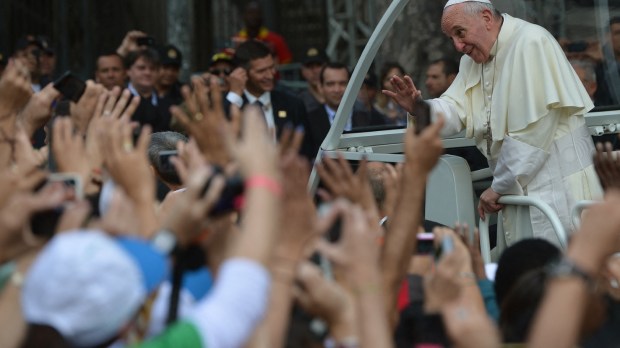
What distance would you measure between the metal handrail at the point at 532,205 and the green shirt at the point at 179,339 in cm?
268

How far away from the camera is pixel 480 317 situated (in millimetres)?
3029

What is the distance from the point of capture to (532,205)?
6.00 meters

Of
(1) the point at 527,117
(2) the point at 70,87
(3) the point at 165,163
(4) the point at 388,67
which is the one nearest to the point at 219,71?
(4) the point at 388,67

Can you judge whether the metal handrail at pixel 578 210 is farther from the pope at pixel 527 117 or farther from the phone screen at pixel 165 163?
the phone screen at pixel 165 163

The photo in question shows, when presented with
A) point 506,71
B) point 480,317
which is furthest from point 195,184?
point 506,71

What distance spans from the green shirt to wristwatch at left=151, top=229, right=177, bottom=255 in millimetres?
216

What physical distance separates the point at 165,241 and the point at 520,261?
1.30 metres

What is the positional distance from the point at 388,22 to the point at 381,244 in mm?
2755

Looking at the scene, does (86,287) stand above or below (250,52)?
above

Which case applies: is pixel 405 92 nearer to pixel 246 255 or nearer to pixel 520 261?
pixel 520 261

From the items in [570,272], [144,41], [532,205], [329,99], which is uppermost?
[570,272]

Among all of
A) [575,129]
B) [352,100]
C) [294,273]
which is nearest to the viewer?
[294,273]

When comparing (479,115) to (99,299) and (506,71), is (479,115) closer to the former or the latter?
(506,71)

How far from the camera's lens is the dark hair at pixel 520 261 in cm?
393
